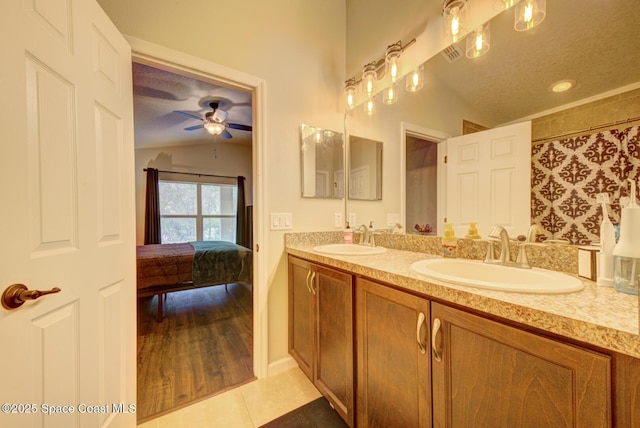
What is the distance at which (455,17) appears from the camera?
1277mm

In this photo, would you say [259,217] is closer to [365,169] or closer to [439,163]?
[365,169]

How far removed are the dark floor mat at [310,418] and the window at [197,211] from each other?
4.82 metres

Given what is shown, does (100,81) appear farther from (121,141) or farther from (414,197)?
(414,197)

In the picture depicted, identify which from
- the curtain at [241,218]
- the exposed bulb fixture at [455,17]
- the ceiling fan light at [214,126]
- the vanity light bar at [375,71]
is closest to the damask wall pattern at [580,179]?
the exposed bulb fixture at [455,17]

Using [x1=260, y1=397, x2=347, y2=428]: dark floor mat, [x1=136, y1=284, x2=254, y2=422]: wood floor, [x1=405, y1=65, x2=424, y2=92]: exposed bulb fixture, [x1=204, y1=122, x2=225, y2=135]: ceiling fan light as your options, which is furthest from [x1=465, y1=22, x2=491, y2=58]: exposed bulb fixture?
[x1=204, y1=122, x2=225, y2=135]: ceiling fan light

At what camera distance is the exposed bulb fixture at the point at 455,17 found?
126cm

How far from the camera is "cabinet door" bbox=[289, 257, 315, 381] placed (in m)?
1.44

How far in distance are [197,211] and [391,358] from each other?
5.45m

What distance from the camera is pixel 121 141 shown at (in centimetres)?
118

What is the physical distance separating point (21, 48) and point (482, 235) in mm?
1835

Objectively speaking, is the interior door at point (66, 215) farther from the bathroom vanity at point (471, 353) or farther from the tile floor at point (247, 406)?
the bathroom vanity at point (471, 353)

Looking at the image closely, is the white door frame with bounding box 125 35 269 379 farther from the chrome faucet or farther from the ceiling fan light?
the ceiling fan light

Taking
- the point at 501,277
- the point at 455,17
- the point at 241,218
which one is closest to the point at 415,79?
the point at 455,17

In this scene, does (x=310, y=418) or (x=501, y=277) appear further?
(x=310, y=418)
